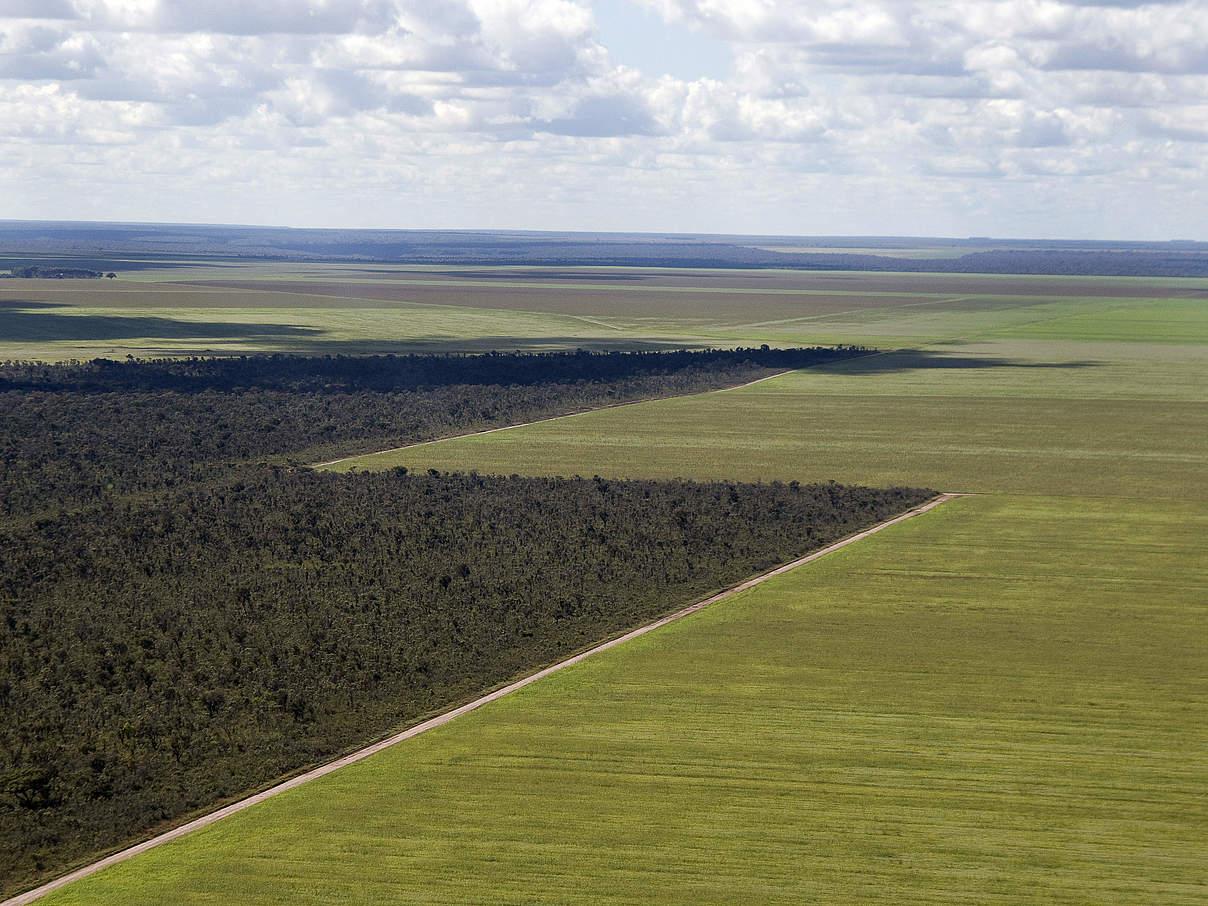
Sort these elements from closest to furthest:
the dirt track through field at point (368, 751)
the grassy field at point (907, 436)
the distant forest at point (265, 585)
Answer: the dirt track through field at point (368, 751)
the distant forest at point (265, 585)
the grassy field at point (907, 436)

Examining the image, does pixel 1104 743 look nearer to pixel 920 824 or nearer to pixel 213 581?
pixel 920 824

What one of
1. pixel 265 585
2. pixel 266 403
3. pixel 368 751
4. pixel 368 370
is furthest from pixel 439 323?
pixel 368 751

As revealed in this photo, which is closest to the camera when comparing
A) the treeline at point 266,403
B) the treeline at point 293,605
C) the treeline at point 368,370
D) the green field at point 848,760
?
the green field at point 848,760

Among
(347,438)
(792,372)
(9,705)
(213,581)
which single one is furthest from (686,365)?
(9,705)

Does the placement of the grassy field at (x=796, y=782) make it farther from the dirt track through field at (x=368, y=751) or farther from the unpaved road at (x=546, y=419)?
the unpaved road at (x=546, y=419)

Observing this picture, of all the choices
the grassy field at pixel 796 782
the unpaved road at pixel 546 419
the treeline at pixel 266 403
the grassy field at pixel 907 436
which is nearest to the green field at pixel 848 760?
the grassy field at pixel 796 782

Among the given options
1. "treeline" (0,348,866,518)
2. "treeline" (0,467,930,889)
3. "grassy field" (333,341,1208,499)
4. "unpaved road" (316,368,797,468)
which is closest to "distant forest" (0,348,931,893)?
"treeline" (0,467,930,889)

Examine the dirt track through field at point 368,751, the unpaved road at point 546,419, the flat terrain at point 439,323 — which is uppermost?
the flat terrain at point 439,323
